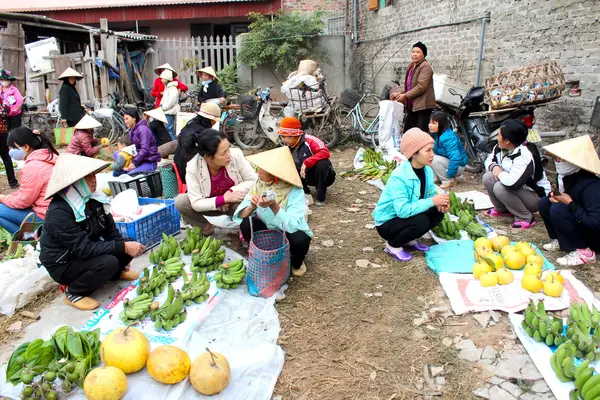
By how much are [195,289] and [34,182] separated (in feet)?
7.70

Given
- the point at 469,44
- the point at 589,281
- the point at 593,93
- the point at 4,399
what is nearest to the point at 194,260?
the point at 4,399

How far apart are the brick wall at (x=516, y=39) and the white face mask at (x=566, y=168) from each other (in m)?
2.79

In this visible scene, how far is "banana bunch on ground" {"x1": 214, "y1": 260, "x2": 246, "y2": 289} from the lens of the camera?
381cm

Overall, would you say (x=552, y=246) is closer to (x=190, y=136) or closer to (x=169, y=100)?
(x=190, y=136)

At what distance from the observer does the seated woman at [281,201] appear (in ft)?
12.3

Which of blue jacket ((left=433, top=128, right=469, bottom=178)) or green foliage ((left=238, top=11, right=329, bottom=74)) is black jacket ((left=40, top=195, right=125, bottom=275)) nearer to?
blue jacket ((left=433, top=128, right=469, bottom=178))

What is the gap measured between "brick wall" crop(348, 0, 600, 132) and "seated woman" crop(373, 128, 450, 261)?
3.64 meters

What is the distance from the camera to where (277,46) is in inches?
537

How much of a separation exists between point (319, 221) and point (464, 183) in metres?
2.72

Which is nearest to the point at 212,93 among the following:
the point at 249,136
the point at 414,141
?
the point at 249,136

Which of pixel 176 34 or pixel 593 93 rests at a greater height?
pixel 176 34

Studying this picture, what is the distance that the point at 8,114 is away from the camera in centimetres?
752

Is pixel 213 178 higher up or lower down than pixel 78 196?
lower down

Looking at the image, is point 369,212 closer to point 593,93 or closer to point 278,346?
point 278,346
